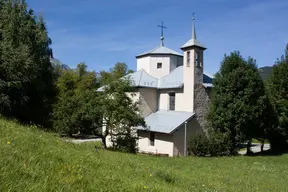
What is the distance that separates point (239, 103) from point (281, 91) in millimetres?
5834

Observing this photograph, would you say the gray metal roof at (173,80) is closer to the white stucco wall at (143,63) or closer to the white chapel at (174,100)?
the white chapel at (174,100)

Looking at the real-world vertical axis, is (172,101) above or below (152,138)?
above

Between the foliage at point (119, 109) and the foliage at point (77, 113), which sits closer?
the foliage at point (119, 109)

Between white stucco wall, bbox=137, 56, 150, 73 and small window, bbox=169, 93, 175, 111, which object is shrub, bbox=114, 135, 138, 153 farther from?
white stucco wall, bbox=137, 56, 150, 73

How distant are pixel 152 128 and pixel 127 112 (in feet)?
12.0

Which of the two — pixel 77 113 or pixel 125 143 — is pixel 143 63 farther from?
pixel 125 143

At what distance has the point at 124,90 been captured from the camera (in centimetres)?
2298

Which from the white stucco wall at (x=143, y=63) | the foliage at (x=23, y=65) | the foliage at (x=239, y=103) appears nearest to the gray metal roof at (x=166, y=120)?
the foliage at (x=239, y=103)

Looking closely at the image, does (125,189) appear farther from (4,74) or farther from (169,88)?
(169,88)

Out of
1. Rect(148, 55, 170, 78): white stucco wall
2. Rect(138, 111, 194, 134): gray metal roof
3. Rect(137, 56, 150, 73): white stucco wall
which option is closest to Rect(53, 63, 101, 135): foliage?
Rect(138, 111, 194, 134): gray metal roof

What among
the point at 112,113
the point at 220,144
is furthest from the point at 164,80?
the point at 220,144

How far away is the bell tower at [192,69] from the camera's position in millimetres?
25328

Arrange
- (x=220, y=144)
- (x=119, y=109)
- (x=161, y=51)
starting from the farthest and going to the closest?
(x=161, y=51) < (x=220, y=144) < (x=119, y=109)

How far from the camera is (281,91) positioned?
2584cm
